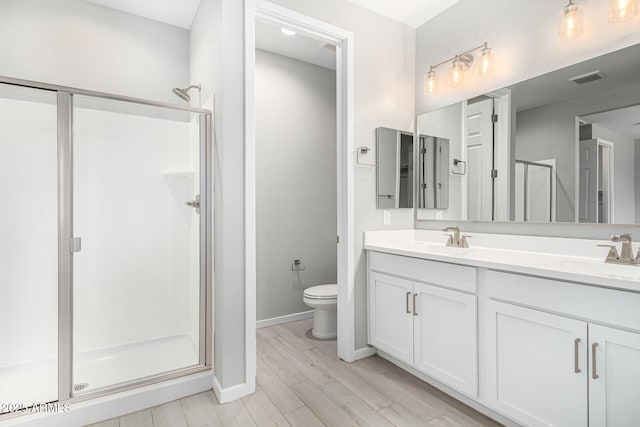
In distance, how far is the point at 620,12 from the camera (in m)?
1.59

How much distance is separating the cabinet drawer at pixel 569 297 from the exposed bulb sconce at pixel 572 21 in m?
1.36

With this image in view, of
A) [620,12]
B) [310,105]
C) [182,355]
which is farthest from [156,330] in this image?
[620,12]

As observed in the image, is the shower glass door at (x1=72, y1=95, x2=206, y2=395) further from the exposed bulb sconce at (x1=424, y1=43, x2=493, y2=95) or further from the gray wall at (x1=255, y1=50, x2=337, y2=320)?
the exposed bulb sconce at (x1=424, y1=43, x2=493, y2=95)

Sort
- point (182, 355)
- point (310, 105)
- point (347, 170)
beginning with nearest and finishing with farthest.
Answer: point (182, 355)
point (347, 170)
point (310, 105)

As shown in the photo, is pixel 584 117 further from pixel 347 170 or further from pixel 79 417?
pixel 79 417

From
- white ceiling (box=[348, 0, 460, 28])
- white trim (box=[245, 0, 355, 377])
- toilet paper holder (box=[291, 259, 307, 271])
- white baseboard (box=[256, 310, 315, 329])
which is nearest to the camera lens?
white trim (box=[245, 0, 355, 377])

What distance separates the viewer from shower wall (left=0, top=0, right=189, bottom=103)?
2189 mm

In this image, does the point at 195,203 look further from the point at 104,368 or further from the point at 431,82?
the point at 431,82

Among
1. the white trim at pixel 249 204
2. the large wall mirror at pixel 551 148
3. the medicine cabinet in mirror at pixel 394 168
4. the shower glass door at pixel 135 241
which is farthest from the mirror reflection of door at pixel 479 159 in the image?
the shower glass door at pixel 135 241

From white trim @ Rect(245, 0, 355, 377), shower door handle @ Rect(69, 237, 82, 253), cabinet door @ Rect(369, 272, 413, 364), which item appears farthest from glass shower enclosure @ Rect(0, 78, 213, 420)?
cabinet door @ Rect(369, 272, 413, 364)

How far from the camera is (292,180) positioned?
337cm

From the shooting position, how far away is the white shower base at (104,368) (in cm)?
174

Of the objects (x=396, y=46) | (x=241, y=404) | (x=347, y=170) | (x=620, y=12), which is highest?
(x=396, y=46)

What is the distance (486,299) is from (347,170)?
1234mm
